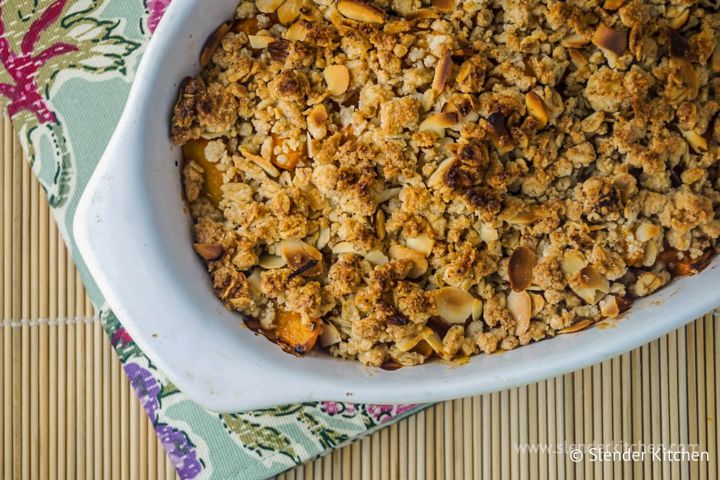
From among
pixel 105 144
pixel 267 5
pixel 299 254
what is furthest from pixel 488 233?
pixel 105 144

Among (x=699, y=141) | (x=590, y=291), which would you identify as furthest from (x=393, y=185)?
(x=699, y=141)

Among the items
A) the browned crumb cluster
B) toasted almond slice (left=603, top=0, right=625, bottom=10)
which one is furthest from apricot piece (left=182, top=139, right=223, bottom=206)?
toasted almond slice (left=603, top=0, right=625, bottom=10)

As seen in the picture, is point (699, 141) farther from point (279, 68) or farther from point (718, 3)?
point (279, 68)

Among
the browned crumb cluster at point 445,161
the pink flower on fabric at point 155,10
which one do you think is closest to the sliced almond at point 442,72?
the browned crumb cluster at point 445,161

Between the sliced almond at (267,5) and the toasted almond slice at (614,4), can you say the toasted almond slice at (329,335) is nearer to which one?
the sliced almond at (267,5)

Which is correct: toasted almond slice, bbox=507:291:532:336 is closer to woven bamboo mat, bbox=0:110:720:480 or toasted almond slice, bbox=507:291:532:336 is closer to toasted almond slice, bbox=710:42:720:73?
woven bamboo mat, bbox=0:110:720:480

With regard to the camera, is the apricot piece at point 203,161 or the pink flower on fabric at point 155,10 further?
the pink flower on fabric at point 155,10
